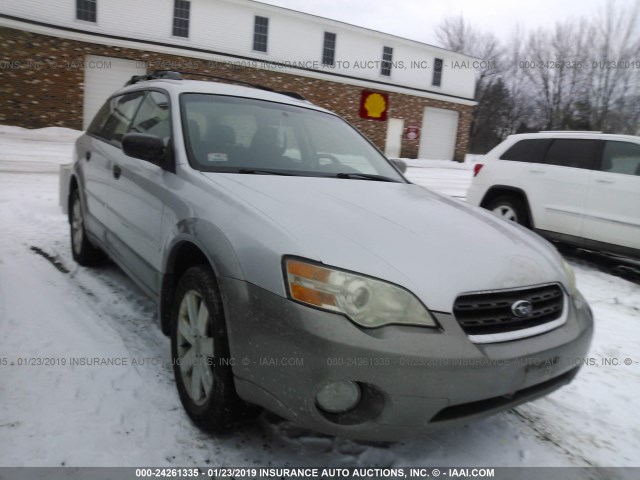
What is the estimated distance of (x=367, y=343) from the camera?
1.78 m

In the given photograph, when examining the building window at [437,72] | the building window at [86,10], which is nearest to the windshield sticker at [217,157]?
the building window at [86,10]

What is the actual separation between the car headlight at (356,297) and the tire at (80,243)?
10.3 ft

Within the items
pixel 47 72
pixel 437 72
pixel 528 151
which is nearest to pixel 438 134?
pixel 437 72

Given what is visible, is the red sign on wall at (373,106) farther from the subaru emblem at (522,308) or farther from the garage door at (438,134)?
the garage door at (438,134)

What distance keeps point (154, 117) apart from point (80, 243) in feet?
5.85

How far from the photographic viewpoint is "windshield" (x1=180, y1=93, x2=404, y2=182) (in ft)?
9.41

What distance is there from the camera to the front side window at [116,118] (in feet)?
12.4

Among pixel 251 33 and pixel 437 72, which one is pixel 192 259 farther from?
pixel 437 72

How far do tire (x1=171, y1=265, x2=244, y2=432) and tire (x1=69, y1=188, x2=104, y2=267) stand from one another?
7.43 feet

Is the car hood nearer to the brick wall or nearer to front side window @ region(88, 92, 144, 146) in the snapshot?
front side window @ region(88, 92, 144, 146)

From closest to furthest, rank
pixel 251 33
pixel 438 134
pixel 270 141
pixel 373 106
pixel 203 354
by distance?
pixel 203 354 → pixel 270 141 → pixel 373 106 → pixel 251 33 → pixel 438 134

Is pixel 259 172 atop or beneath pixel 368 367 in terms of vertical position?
atop

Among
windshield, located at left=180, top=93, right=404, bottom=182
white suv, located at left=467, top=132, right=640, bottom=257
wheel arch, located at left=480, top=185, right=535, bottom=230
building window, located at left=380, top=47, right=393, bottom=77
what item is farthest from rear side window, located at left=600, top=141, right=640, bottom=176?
building window, located at left=380, top=47, right=393, bottom=77

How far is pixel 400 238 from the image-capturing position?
2146mm
